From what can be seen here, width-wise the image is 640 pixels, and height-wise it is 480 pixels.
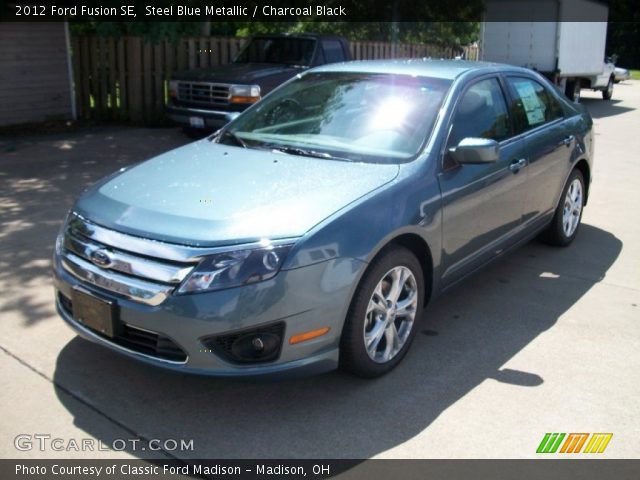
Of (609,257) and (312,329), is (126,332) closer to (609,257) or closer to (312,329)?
(312,329)

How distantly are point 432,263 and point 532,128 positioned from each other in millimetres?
1869

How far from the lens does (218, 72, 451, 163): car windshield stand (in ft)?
14.0

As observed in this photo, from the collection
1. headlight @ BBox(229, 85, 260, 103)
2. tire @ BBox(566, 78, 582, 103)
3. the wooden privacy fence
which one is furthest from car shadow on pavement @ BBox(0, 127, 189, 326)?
tire @ BBox(566, 78, 582, 103)

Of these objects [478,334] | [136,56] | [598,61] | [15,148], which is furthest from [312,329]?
[598,61]

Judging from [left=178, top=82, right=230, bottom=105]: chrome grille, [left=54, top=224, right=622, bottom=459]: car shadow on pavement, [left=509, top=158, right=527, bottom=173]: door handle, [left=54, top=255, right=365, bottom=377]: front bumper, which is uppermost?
[left=178, top=82, right=230, bottom=105]: chrome grille

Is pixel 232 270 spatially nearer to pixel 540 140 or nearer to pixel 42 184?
pixel 540 140

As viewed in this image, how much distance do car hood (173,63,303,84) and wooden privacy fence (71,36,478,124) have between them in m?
1.68

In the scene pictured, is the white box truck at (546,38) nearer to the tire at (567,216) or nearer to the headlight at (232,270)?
the tire at (567,216)

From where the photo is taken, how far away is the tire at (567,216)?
6047mm

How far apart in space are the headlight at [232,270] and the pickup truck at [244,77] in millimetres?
6619

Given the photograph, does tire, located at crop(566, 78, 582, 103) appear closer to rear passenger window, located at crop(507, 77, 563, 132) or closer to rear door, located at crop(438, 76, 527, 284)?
rear passenger window, located at crop(507, 77, 563, 132)

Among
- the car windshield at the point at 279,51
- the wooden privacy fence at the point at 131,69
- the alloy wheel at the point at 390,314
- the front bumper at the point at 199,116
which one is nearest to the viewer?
the alloy wheel at the point at 390,314

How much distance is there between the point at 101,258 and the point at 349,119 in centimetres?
190

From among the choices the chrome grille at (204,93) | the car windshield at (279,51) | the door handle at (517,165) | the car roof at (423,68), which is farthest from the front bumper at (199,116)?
the door handle at (517,165)
